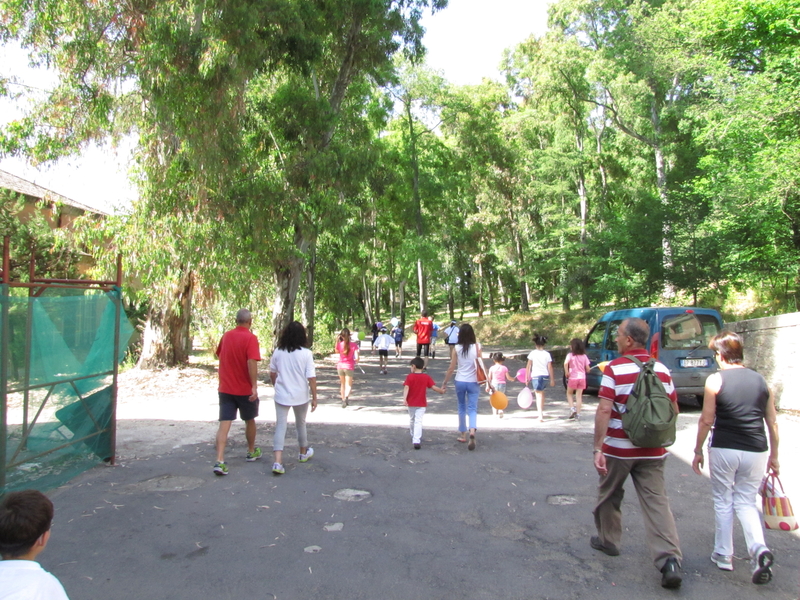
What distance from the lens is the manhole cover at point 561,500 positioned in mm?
5746

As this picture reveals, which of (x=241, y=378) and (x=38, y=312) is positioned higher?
(x=38, y=312)

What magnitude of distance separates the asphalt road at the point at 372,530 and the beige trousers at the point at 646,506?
21 cm

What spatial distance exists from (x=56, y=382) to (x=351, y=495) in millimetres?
3212

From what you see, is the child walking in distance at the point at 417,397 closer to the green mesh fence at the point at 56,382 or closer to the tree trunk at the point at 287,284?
the green mesh fence at the point at 56,382

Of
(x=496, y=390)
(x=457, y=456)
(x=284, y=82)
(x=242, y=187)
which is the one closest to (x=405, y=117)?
(x=284, y=82)

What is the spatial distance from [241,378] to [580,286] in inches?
1054

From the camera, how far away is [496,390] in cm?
966

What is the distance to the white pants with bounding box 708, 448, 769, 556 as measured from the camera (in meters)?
4.09

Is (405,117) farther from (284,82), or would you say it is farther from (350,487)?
(350,487)

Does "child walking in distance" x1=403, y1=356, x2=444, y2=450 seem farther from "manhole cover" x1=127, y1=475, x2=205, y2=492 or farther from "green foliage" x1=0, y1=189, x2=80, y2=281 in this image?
"green foliage" x1=0, y1=189, x2=80, y2=281

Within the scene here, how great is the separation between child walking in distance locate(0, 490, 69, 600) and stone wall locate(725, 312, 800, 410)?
37.9 ft

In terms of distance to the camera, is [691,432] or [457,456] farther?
[691,432]

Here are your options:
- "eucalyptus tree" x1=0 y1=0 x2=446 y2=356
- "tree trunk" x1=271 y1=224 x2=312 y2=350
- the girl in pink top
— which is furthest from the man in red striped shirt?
"tree trunk" x1=271 y1=224 x2=312 y2=350

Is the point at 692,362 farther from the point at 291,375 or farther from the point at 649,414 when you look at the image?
the point at 649,414
